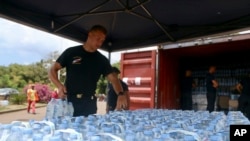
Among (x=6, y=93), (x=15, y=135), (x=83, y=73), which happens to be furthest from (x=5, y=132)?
(x=6, y=93)

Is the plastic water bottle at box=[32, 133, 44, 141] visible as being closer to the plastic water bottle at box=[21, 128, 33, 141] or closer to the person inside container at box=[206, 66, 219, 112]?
the plastic water bottle at box=[21, 128, 33, 141]

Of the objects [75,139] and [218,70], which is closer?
[75,139]

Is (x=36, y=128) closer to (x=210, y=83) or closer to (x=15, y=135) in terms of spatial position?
(x=15, y=135)

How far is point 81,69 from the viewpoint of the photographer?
12.1ft

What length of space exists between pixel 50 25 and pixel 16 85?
37.2 m

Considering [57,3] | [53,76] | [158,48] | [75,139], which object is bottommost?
[75,139]

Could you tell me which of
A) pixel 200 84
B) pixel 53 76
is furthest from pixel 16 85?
pixel 53 76

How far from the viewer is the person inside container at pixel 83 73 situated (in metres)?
3.65

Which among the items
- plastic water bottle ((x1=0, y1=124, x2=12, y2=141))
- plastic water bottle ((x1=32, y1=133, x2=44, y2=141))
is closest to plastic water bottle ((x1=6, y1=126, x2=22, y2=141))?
plastic water bottle ((x1=0, y1=124, x2=12, y2=141))

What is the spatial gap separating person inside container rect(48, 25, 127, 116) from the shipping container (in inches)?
120

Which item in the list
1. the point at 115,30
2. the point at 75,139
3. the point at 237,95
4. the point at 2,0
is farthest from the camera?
the point at 237,95

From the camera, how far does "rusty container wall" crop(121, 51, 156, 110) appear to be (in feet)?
22.6

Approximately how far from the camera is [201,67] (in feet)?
26.3

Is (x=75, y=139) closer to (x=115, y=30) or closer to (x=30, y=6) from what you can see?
(x=30, y=6)
